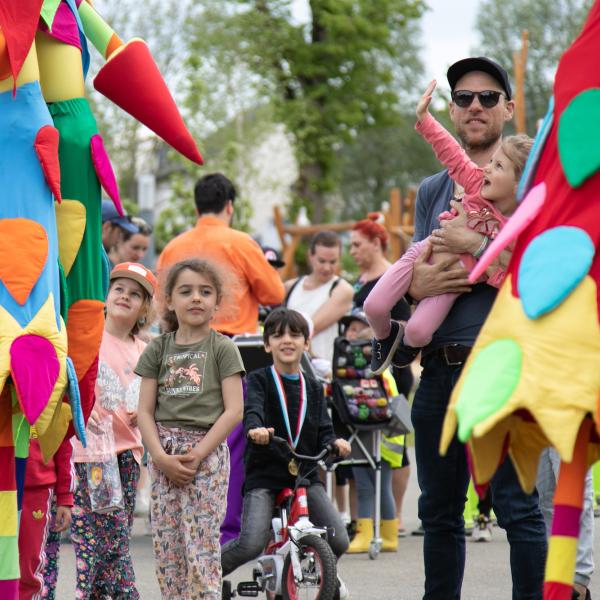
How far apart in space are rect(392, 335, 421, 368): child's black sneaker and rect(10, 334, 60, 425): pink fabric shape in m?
1.44

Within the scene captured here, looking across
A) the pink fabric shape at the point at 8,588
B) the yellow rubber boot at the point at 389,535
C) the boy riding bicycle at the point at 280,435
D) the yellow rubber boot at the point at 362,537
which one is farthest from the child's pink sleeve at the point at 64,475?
the yellow rubber boot at the point at 389,535

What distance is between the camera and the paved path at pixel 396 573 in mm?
6855

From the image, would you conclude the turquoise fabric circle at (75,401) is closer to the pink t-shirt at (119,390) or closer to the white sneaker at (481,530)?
the pink t-shirt at (119,390)

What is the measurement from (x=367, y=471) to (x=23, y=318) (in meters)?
4.95

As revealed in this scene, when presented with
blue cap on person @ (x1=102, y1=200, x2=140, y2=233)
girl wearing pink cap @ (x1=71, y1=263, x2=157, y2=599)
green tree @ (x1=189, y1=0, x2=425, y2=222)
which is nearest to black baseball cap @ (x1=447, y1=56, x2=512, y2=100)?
girl wearing pink cap @ (x1=71, y1=263, x2=157, y2=599)

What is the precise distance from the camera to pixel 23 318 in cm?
393

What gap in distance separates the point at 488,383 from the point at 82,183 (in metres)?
1.75

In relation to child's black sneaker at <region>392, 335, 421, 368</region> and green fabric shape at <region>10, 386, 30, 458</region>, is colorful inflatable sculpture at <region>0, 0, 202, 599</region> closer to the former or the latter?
green fabric shape at <region>10, 386, 30, 458</region>

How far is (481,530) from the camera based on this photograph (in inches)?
345

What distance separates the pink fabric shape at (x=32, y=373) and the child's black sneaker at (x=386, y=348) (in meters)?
1.42

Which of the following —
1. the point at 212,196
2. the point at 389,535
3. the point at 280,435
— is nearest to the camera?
the point at 280,435

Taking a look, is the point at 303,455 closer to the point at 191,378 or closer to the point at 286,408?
the point at 286,408

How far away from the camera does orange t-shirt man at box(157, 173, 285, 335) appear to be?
766cm

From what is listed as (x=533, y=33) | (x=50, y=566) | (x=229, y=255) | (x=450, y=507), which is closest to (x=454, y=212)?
(x=450, y=507)
